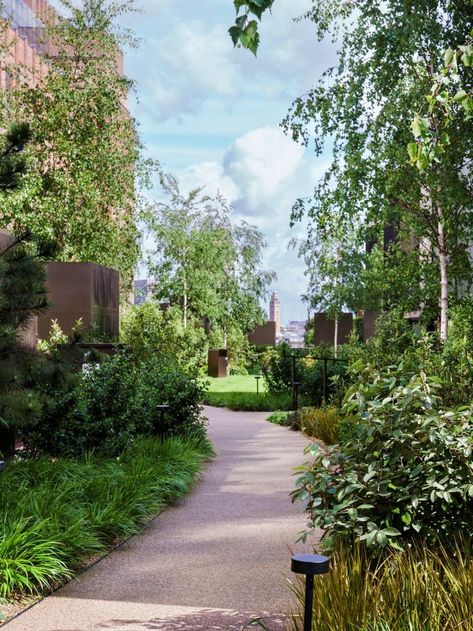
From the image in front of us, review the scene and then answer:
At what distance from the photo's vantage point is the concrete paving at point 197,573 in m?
4.32

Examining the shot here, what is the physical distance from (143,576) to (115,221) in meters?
17.0

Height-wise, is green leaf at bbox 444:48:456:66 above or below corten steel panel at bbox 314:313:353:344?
below

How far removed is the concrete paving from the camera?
4.32 m

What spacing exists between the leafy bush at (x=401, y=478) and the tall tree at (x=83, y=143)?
15.9 metres

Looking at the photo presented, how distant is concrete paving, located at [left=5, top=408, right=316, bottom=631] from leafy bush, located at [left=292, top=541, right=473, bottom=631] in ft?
1.60

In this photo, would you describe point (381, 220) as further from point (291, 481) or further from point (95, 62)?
point (95, 62)

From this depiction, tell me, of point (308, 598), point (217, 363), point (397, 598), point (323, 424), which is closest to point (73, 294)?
point (323, 424)

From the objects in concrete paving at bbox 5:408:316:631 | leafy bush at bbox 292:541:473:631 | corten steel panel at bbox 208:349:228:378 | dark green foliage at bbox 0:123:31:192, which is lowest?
concrete paving at bbox 5:408:316:631

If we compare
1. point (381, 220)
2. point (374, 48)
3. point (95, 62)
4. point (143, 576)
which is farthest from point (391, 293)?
point (143, 576)

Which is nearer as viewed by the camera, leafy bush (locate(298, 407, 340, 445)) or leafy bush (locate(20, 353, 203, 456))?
leafy bush (locate(20, 353, 203, 456))

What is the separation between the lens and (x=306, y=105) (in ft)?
50.4

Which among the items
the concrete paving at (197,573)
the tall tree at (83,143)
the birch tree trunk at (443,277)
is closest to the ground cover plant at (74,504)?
the concrete paving at (197,573)

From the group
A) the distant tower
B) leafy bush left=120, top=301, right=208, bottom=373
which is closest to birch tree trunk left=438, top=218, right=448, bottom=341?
leafy bush left=120, top=301, right=208, bottom=373

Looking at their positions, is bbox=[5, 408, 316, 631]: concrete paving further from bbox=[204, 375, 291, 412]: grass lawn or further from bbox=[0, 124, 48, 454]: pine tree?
bbox=[204, 375, 291, 412]: grass lawn
